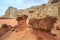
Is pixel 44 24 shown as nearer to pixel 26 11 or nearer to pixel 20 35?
pixel 20 35

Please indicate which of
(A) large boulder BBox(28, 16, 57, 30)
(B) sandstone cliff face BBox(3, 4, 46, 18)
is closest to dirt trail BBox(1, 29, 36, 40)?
(A) large boulder BBox(28, 16, 57, 30)

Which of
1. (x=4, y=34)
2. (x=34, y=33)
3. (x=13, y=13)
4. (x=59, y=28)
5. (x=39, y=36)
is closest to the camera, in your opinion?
(x=39, y=36)

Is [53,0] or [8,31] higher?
[53,0]

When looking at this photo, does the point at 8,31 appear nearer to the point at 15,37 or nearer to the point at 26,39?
the point at 15,37

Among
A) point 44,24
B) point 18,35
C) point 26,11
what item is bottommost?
point 18,35

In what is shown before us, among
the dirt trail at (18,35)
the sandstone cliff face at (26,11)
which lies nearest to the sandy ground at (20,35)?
the dirt trail at (18,35)

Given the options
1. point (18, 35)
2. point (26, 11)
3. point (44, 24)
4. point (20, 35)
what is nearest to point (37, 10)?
point (26, 11)

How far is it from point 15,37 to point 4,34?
68 centimetres

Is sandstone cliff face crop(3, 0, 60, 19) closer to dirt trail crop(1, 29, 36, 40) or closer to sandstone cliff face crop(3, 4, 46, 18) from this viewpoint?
sandstone cliff face crop(3, 4, 46, 18)

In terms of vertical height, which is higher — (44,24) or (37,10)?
(37,10)

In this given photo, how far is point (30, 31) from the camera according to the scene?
12688mm

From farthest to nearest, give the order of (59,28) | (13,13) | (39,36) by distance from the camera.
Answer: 1. (13,13)
2. (59,28)
3. (39,36)

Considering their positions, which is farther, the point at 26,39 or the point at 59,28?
the point at 59,28

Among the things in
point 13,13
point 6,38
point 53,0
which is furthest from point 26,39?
point 53,0
